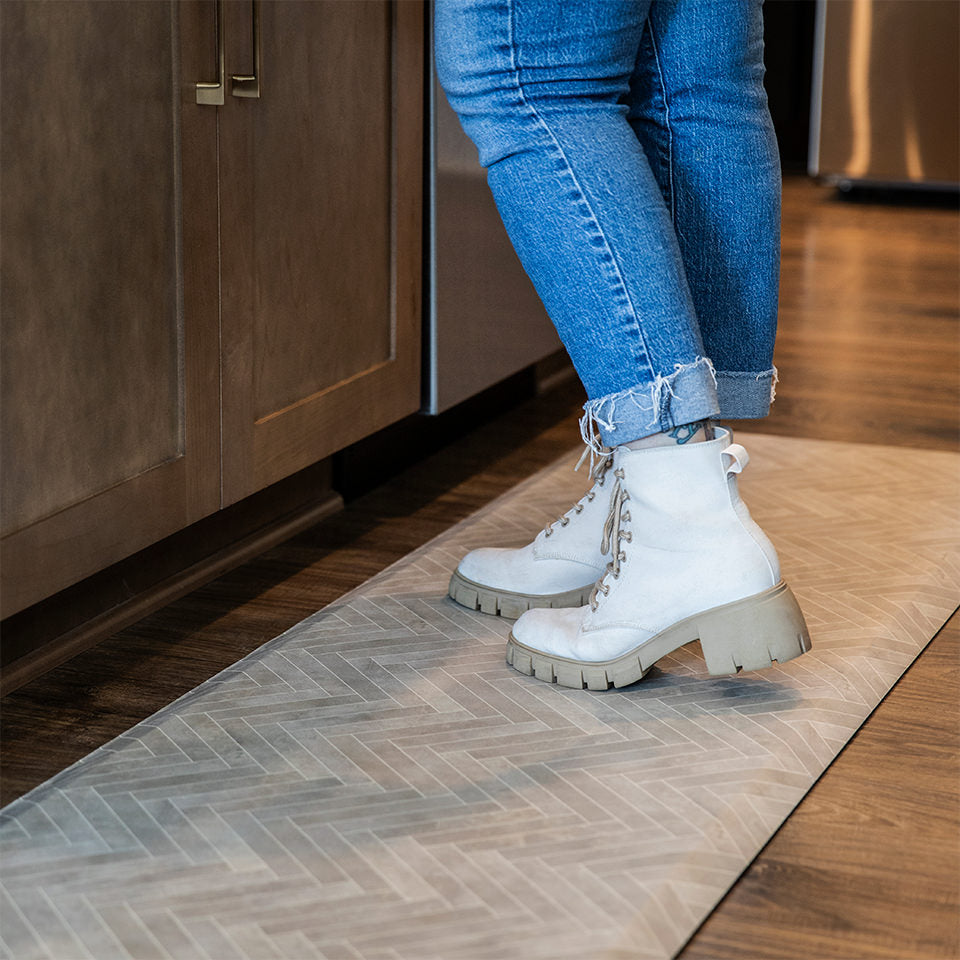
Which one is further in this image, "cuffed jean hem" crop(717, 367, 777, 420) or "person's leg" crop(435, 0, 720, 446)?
"cuffed jean hem" crop(717, 367, 777, 420)

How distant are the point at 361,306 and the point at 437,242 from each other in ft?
0.54

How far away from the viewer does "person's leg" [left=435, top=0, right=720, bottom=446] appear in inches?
40.6

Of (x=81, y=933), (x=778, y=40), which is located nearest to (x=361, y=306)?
(x=81, y=933)

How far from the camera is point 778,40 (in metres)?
5.48

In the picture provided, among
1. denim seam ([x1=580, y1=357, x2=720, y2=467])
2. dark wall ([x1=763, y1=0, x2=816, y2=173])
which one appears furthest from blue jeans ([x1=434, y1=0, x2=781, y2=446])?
dark wall ([x1=763, y1=0, x2=816, y2=173])

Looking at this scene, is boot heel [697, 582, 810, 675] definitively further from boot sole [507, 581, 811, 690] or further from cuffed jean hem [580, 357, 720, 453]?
cuffed jean hem [580, 357, 720, 453]

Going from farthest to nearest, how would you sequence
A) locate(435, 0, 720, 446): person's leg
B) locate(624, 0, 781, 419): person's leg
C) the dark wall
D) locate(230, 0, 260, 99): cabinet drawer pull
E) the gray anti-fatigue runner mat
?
the dark wall, locate(230, 0, 260, 99): cabinet drawer pull, locate(624, 0, 781, 419): person's leg, locate(435, 0, 720, 446): person's leg, the gray anti-fatigue runner mat

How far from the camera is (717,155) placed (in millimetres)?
1186

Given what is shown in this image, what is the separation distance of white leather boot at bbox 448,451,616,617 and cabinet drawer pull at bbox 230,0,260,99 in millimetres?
473

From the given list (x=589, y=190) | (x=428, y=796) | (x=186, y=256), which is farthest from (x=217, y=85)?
(x=428, y=796)

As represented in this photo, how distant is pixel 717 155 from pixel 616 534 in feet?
1.12

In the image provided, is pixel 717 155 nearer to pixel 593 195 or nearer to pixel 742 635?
pixel 593 195

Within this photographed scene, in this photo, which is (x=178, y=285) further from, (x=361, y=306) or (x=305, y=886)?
(x=305, y=886)

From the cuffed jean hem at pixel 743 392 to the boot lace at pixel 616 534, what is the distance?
6.4 inches
